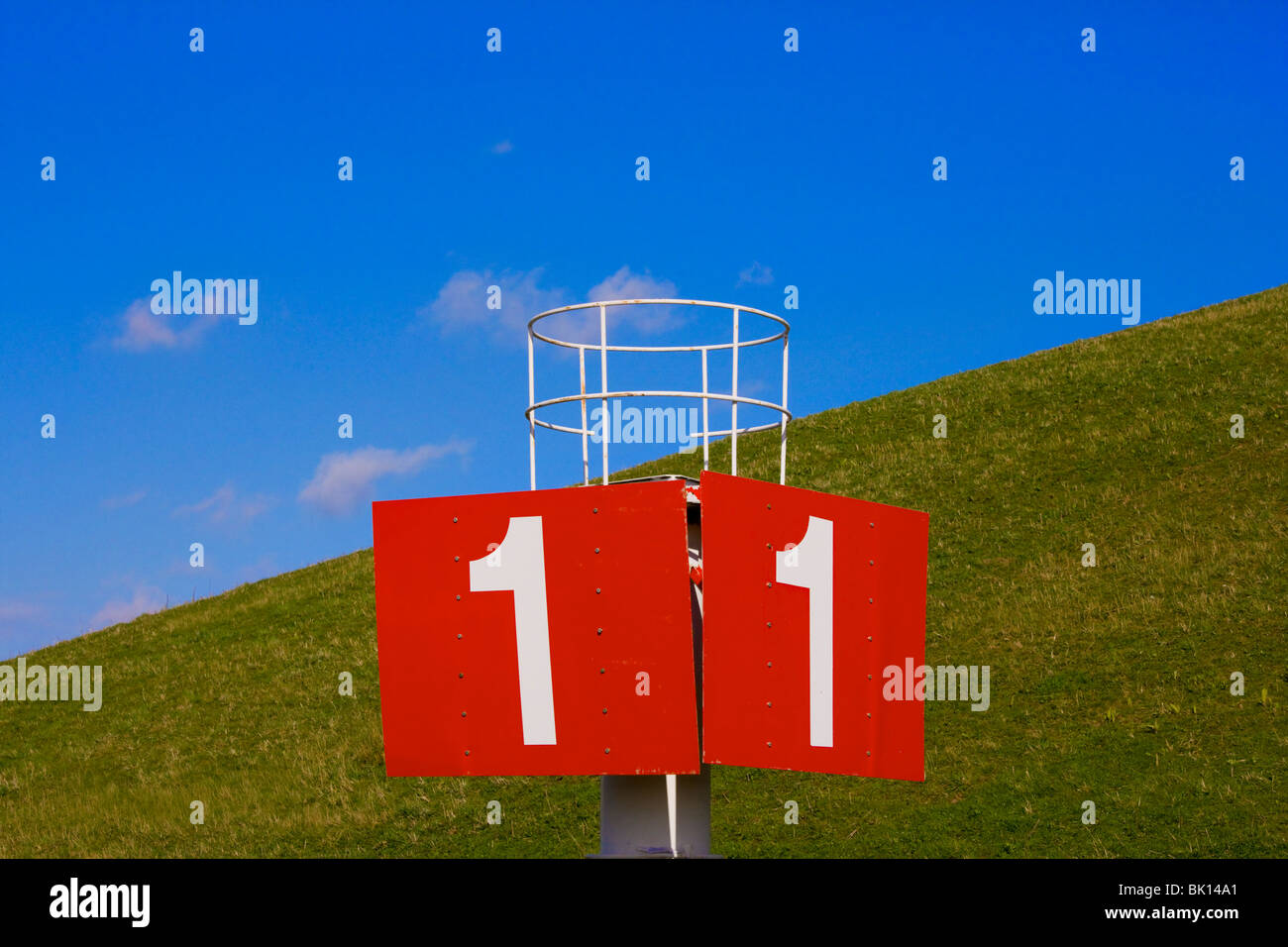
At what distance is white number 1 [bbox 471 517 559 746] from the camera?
27.9 ft

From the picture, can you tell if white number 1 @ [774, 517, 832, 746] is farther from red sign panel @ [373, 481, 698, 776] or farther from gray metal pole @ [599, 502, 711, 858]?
red sign panel @ [373, 481, 698, 776]

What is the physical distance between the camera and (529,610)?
8570mm

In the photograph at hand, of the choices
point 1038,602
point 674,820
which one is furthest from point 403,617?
point 1038,602

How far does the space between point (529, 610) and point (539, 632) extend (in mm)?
163

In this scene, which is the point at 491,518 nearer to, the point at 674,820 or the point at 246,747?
the point at 674,820

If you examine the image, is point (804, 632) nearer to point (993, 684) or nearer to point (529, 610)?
point (529, 610)

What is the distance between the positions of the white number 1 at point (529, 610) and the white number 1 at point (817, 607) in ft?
5.64

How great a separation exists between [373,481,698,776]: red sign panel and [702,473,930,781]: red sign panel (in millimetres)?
264

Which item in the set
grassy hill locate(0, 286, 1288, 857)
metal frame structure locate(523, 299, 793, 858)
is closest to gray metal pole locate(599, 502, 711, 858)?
metal frame structure locate(523, 299, 793, 858)

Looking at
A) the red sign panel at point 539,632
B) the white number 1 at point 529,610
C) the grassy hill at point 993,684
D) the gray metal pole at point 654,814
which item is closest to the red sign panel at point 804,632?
the red sign panel at point 539,632

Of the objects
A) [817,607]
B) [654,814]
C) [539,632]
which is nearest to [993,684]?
[817,607]

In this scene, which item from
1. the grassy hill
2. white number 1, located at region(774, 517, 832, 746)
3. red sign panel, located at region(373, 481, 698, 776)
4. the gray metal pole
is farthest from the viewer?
the grassy hill
